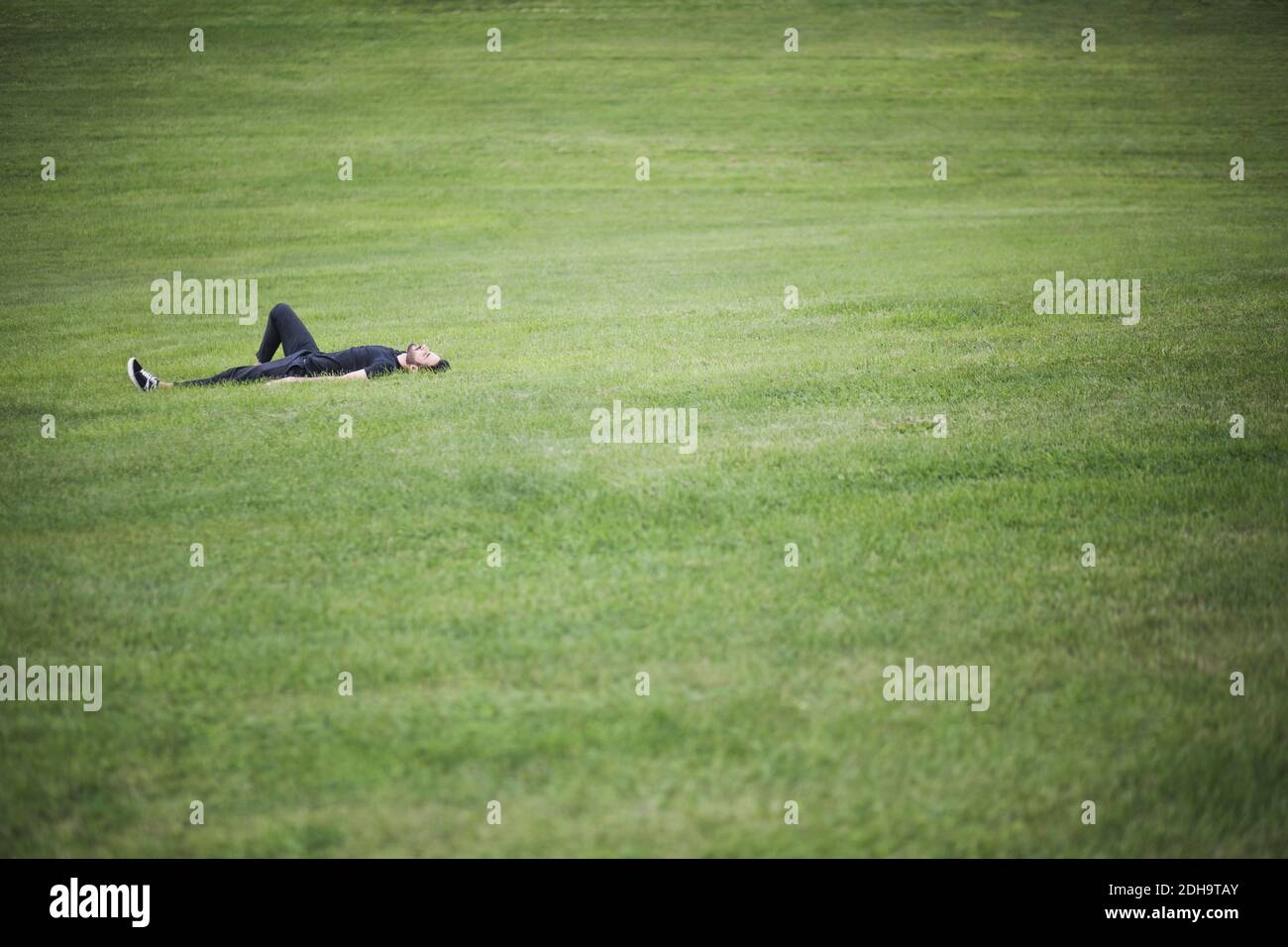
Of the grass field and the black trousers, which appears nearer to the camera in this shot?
the grass field

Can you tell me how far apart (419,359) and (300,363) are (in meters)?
1.27

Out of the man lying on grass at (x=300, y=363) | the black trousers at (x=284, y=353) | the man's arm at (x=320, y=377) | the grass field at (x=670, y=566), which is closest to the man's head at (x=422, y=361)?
the man lying on grass at (x=300, y=363)

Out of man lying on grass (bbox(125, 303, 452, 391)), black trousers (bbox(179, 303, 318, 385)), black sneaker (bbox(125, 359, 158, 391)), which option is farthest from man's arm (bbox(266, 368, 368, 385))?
black sneaker (bbox(125, 359, 158, 391))

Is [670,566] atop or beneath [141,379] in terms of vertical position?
beneath

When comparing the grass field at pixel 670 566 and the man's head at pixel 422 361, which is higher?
the man's head at pixel 422 361

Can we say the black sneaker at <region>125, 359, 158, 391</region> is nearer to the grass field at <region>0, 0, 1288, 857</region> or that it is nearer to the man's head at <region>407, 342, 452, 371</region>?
the grass field at <region>0, 0, 1288, 857</region>

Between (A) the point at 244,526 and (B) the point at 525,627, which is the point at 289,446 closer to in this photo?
(A) the point at 244,526

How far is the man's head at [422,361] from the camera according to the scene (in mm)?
11273

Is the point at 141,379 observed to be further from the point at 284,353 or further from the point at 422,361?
the point at 422,361

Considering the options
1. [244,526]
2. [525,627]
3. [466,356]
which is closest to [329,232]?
[466,356]

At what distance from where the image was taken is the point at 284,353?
453 inches

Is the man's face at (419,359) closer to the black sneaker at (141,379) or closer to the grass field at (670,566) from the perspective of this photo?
the grass field at (670,566)

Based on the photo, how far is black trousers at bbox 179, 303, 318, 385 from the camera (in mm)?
11055

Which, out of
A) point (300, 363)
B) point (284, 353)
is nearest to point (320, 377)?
point (300, 363)
